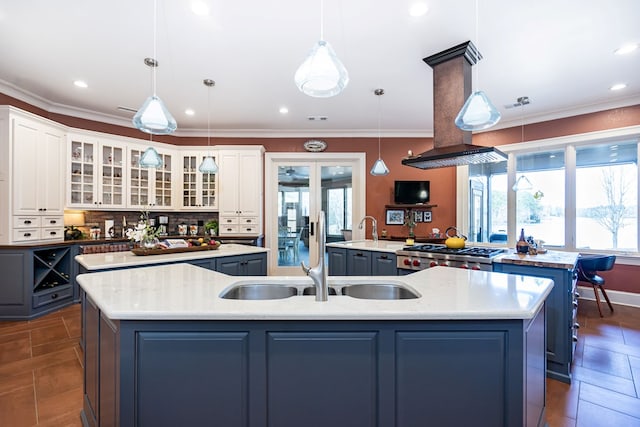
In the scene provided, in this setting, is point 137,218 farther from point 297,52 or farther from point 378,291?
point 378,291

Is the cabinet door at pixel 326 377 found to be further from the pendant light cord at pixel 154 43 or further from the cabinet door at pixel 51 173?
the cabinet door at pixel 51 173

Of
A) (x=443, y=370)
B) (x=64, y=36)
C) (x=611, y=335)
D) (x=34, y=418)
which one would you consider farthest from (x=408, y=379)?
(x=64, y=36)

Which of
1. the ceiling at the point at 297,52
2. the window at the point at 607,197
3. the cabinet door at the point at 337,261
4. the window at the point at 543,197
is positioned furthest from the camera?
the window at the point at 543,197

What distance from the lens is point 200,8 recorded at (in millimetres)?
2381

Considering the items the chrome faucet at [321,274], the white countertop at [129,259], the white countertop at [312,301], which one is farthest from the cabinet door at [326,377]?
the white countertop at [129,259]

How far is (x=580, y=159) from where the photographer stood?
466 cm

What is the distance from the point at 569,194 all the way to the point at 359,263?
3.59 m

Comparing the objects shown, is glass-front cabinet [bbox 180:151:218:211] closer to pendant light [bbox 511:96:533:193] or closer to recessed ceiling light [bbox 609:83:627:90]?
pendant light [bbox 511:96:533:193]

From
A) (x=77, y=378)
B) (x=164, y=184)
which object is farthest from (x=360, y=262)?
(x=164, y=184)

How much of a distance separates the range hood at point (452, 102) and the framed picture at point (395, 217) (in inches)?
109

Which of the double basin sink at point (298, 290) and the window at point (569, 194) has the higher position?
the window at point (569, 194)

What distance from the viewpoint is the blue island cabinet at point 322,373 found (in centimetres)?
127

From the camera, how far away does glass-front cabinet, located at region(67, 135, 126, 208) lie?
4.45 m

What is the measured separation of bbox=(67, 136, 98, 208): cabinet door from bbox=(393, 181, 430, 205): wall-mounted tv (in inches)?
201
